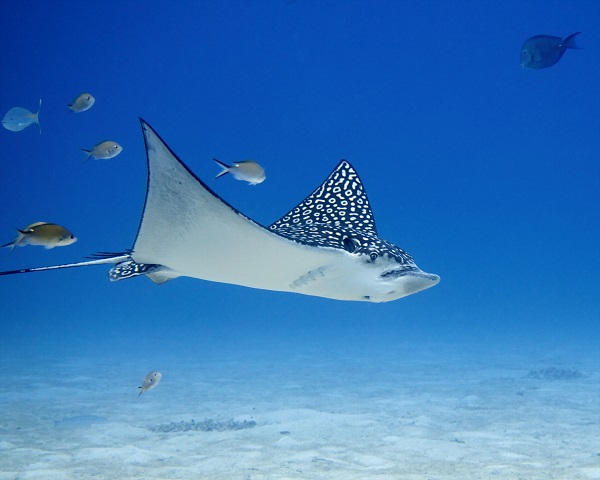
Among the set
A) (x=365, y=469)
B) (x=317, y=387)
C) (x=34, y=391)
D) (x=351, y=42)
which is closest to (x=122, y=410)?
(x=34, y=391)

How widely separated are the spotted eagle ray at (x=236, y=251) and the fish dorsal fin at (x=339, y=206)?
114 centimetres

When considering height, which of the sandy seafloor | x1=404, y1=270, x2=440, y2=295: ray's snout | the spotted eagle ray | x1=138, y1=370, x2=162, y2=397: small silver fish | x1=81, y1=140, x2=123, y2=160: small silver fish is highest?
x1=81, y1=140, x2=123, y2=160: small silver fish

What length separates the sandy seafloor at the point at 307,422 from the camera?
5.69 meters

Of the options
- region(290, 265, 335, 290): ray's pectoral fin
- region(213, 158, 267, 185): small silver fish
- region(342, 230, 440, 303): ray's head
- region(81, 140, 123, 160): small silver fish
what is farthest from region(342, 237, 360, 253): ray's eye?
region(81, 140, 123, 160): small silver fish

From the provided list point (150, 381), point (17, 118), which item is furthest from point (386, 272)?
point (17, 118)

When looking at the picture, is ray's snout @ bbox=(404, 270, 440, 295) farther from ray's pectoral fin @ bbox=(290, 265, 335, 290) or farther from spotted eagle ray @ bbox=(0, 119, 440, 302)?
ray's pectoral fin @ bbox=(290, 265, 335, 290)

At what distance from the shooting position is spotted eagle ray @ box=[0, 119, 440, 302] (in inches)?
114

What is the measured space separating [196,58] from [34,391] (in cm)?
4971

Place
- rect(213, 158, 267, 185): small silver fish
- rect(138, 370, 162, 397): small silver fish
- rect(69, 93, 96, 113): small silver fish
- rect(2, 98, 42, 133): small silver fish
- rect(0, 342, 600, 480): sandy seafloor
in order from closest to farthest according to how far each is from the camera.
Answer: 1. rect(0, 342, 600, 480): sandy seafloor
2. rect(138, 370, 162, 397): small silver fish
3. rect(213, 158, 267, 185): small silver fish
4. rect(69, 93, 96, 113): small silver fish
5. rect(2, 98, 42, 133): small silver fish

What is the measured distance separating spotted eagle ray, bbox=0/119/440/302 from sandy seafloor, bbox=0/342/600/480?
2.80 metres

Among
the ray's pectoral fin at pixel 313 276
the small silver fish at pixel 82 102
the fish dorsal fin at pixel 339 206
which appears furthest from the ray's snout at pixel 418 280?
the small silver fish at pixel 82 102

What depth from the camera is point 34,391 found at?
1150cm

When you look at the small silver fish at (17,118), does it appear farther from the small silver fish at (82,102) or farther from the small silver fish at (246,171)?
the small silver fish at (246,171)

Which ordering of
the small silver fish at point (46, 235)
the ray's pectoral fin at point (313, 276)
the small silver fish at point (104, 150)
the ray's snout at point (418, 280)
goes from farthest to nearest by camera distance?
the small silver fish at point (104, 150) → the small silver fish at point (46, 235) → the ray's pectoral fin at point (313, 276) → the ray's snout at point (418, 280)
